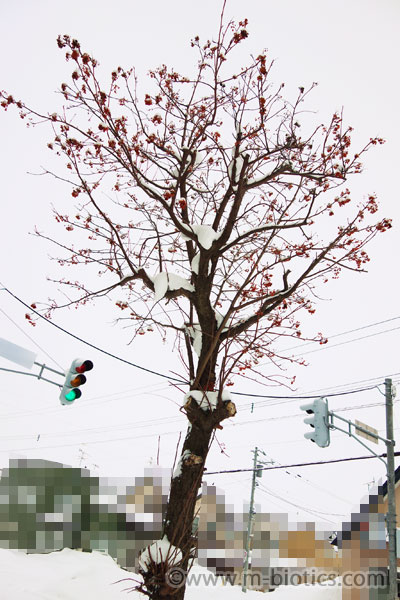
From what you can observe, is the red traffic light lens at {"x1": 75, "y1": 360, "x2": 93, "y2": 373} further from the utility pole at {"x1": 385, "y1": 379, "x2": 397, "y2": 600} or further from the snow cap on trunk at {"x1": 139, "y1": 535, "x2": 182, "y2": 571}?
the utility pole at {"x1": 385, "y1": 379, "x2": 397, "y2": 600}

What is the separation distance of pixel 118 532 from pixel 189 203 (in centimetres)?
735

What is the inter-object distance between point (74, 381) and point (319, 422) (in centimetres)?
534

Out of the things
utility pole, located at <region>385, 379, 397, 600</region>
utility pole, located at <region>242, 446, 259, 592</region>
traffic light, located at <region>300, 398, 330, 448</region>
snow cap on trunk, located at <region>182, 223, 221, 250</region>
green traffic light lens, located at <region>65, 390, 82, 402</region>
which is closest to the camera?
snow cap on trunk, located at <region>182, 223, 221, 250</region>

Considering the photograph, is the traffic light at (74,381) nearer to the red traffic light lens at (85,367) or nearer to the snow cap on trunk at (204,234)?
the red traffic light lens at (85,367)

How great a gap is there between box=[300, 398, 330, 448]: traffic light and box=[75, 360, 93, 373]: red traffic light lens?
5000 mm

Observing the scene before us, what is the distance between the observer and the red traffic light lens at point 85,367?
660 cm

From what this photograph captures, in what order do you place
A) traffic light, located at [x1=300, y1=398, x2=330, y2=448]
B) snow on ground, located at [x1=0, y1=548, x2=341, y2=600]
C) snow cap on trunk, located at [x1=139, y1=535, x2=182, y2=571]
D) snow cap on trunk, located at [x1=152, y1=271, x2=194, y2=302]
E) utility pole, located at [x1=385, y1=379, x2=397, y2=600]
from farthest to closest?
1. traffic light, located at [x1=300, y1=398, x2=330, y2=448]
2. utility pole, located at [x1=385, y1=379, x2=397, y2=600]
3. snow on ground, located at [x1=0, y1=548, x2=341, y2=600]
4. snow cap on trunk, located at [x1=152, y1=271, x2=194, y2=302]
5. snow cap on trunk, located at [x1=139, y1=535, x2=182, y2=571]

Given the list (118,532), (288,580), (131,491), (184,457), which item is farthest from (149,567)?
(288,580)

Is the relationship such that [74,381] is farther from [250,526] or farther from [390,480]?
[250,526]

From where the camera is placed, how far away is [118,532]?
805 cm

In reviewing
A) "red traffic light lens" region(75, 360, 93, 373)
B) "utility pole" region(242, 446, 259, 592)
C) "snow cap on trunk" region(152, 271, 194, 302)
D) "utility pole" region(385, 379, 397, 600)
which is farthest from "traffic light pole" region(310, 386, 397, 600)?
"utility pole" region(242, 446, 259, 592)

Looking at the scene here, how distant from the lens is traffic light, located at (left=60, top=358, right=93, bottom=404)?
6666 mm

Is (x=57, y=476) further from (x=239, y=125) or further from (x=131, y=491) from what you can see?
(x=239, y=125)

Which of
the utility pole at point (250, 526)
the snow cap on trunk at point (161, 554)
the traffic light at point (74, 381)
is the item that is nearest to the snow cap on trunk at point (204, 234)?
the snow cap on trunk at point (161, 554)
